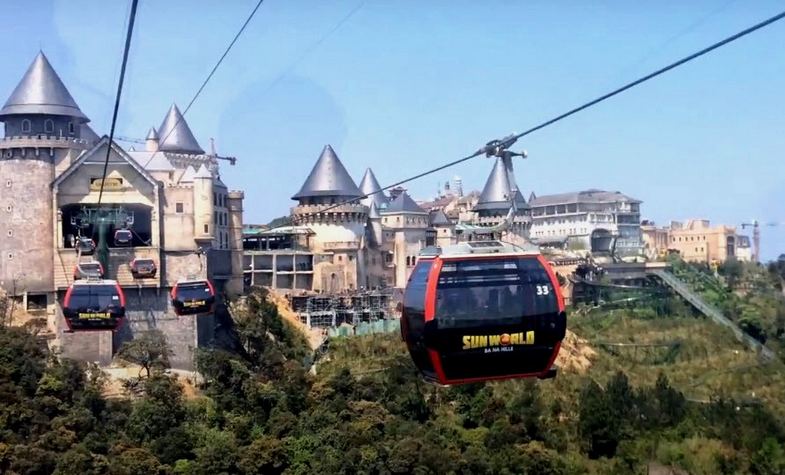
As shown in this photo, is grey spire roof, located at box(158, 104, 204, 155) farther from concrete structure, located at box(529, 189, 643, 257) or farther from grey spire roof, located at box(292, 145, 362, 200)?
concrete structure, located at box(529, 189, 643, 257)

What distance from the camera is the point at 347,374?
35625 millimetres

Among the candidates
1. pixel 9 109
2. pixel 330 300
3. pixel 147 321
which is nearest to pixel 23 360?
pixel 147 321

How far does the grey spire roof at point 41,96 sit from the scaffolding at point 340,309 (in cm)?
1085

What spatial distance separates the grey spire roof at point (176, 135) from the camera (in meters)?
46.9

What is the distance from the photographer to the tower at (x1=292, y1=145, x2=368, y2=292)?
1826 inches

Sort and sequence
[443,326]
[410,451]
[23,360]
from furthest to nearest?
[23,360] < [410,451] < [443,326]

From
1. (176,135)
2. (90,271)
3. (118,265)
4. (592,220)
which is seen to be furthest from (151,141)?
(592,220)

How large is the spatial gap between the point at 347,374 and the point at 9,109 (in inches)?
563

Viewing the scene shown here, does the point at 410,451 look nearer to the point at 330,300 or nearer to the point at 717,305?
the point at 330,300

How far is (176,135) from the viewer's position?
47406 millimetres

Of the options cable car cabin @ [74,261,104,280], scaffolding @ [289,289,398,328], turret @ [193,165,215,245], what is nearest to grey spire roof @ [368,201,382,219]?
scaffolding @ [289,289,398,328]

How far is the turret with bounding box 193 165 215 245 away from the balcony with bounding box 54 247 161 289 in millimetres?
1844

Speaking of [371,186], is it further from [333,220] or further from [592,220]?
[592,220]

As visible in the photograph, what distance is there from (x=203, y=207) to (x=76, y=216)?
422cm
